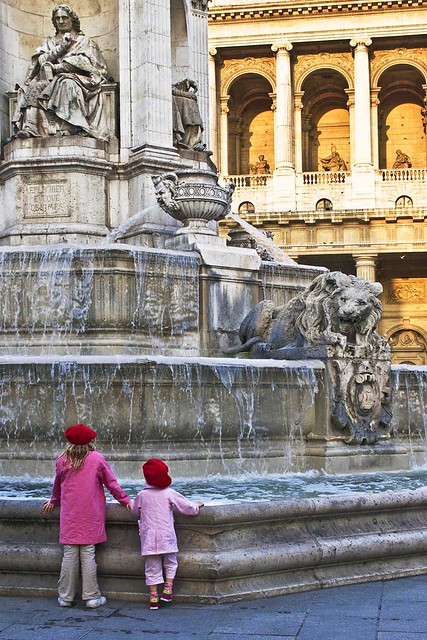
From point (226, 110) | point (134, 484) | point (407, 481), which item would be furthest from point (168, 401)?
point (226, 110)

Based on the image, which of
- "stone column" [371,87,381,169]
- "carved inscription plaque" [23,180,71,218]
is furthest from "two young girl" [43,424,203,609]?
"stone column" [371,87,381,169]

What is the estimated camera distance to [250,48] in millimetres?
58938

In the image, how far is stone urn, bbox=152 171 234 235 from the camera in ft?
42.9

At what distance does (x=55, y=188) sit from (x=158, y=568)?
8276 millimetres

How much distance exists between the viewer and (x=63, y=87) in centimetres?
1413

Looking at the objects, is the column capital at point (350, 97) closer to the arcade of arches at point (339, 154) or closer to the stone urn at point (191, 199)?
the arcade of arches at point (339, 154)

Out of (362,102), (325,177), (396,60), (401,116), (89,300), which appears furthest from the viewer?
(401,116)

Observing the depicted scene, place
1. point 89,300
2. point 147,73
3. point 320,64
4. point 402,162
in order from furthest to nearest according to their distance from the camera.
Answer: point 320,64 < point 402,162 < point 147,73 < point 89,300

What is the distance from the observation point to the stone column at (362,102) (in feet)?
184

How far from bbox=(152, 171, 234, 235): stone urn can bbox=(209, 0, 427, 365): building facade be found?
120 ft

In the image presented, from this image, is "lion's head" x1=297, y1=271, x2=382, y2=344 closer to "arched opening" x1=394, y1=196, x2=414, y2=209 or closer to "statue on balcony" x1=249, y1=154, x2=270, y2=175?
"arched opening" x1=394, y1=196, x2=414, y2=209

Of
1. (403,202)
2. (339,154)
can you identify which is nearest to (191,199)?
(403,202)

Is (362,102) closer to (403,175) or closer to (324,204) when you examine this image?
(403,175)

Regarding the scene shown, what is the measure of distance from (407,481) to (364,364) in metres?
1.33
